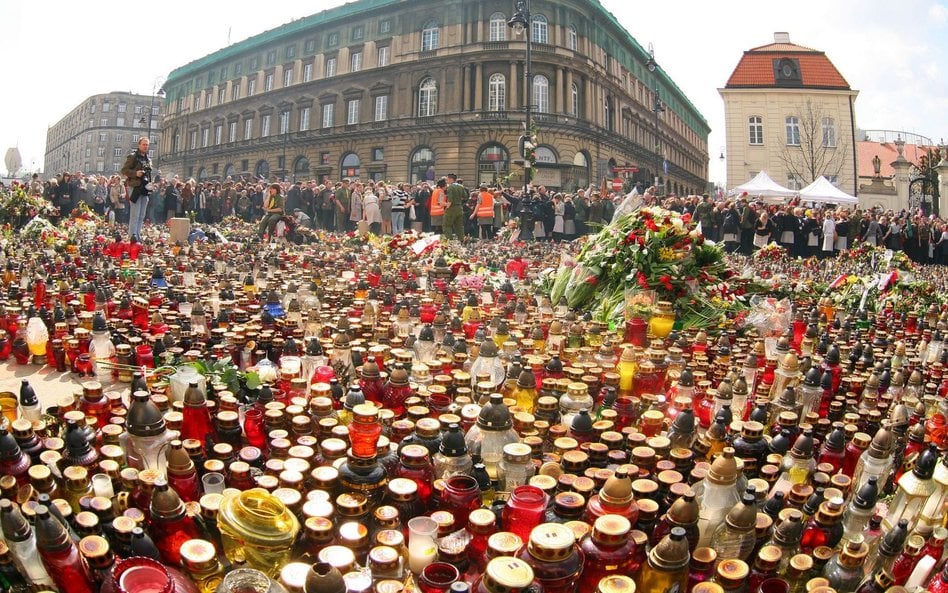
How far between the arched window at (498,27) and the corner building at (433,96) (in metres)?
0.08

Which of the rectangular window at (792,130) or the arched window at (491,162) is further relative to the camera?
the rectangular window at (792,130)

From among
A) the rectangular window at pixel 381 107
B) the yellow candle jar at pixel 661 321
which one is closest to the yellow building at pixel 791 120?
the rectangular window at pixel 381 107

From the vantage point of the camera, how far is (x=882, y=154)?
5159 cm

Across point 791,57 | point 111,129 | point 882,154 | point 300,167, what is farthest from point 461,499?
point 111,129

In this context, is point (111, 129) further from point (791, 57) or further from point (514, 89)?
point (791, 57)

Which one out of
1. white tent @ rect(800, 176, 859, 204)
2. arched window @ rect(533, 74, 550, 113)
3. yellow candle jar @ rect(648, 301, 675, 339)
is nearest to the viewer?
→ yellow candle jar @ rect(648, 301, 675, 339)

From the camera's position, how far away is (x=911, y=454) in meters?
3.29

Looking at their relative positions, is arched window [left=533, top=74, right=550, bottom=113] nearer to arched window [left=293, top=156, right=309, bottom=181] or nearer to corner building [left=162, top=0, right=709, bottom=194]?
corner building [left=162, top=0, right=709, bottom=194]

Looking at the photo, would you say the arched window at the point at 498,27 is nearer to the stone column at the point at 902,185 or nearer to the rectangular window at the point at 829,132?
the rectangular window at the point at 829,132

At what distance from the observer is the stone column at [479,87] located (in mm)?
37406

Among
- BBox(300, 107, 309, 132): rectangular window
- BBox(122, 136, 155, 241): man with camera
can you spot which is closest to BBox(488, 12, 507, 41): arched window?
BBox(300, 107, 309, 132): rectangular window

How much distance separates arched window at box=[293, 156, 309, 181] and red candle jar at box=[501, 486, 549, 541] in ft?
153

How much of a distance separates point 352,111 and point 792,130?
29.6 m

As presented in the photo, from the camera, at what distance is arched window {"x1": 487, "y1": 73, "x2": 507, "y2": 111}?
37.5 meters
